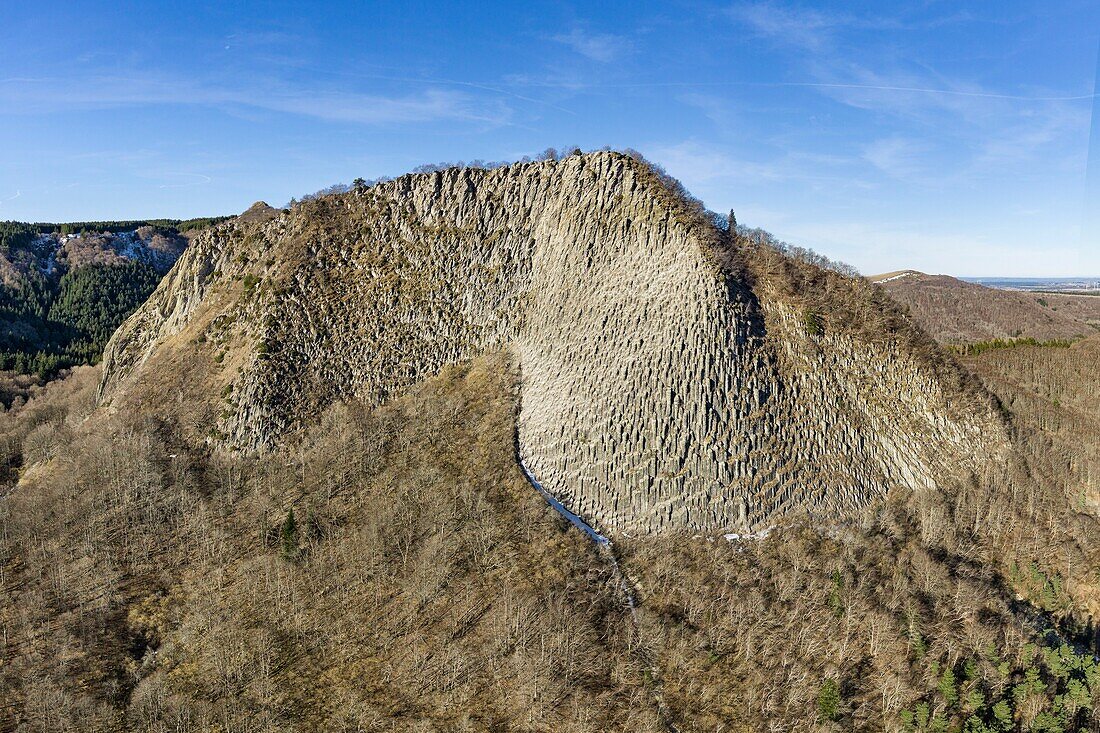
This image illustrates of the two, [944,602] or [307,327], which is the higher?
[307,327]

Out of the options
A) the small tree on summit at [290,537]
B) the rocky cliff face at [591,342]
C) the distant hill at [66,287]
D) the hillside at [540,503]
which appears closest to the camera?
the hillside at [540,503]

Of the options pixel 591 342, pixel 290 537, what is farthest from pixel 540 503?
pixel 290 537

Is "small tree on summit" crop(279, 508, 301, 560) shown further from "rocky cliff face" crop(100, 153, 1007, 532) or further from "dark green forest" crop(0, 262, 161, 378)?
"dark green forest" crop(0, 262, 161, 378)

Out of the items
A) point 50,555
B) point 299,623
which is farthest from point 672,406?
point 50,555

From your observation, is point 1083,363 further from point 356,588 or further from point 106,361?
point 106,361

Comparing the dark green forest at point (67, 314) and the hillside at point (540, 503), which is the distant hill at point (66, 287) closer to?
the dark green forest at point (67, 314)

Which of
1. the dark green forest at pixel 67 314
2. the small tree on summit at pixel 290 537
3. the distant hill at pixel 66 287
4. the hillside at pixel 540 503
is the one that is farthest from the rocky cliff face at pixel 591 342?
the distant hill at pixel 66 287
